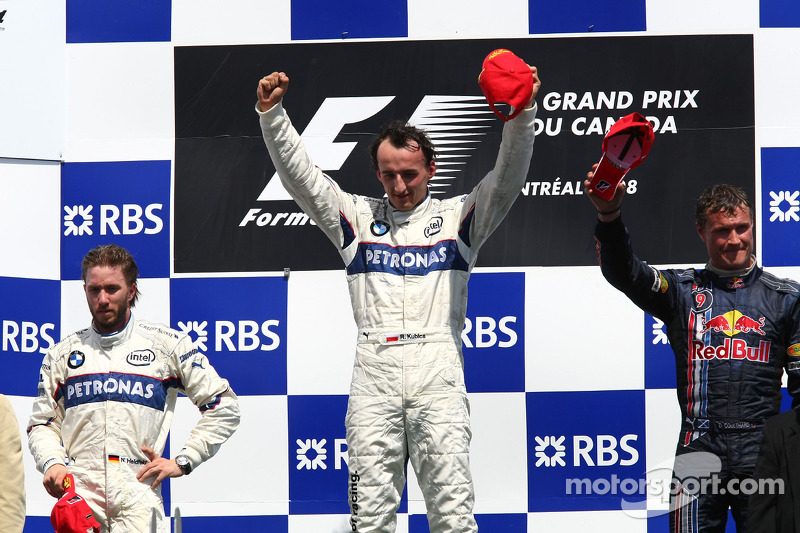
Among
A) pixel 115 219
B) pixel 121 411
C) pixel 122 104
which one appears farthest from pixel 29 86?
pixel 121 411

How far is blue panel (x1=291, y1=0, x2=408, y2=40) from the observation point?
14.0 ft

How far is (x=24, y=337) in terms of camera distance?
4266 mm

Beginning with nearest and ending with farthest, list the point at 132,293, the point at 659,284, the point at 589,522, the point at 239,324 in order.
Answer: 1. the point at 659,284
2. the point at 132,293
3. the point at 589,522
4. the point at 239,324

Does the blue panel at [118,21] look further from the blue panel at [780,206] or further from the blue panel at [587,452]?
the blue panel at [780,206]

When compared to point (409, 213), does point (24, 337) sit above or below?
below

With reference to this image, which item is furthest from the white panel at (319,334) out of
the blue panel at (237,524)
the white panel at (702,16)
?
the white panel at (702,16)

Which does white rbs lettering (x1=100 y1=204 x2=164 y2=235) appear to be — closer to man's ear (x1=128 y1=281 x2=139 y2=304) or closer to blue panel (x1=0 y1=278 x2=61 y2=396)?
blue panel (x1=0 y1=278 x2=61 y2=396)

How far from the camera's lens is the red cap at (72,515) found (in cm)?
317

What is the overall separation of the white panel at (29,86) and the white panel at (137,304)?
0.47m

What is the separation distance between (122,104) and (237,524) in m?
1.50

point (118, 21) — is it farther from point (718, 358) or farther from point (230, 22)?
point (718, 358)

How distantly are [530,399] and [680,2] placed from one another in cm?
145

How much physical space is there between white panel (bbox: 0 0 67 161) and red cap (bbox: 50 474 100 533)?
4.93 ft

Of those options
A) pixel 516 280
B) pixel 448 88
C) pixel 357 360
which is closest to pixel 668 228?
pixel 516 280
